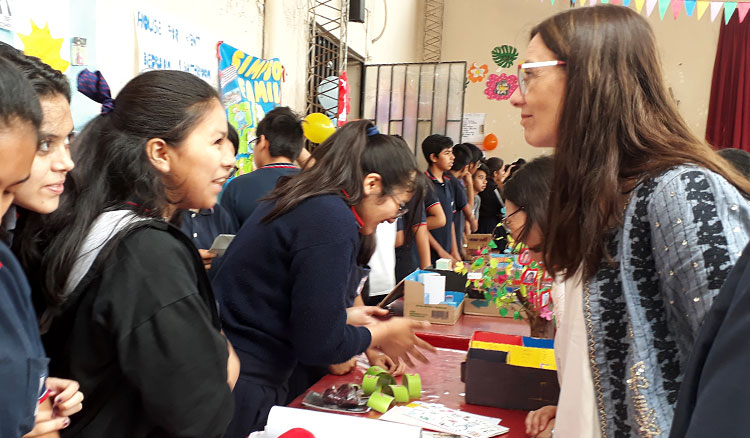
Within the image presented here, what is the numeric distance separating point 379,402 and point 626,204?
2.79ft

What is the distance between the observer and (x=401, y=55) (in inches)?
353

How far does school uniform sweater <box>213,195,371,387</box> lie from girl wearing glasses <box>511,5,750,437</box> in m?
0.55

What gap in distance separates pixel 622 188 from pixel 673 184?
9 centimetres

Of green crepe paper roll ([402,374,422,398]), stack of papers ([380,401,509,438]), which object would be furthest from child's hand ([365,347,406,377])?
stack of papers ([380,401,509,438])

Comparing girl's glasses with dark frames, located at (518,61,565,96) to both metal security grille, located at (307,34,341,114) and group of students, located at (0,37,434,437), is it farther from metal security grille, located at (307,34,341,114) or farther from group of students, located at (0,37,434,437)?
metal security grille, located at (307,34,341,114)

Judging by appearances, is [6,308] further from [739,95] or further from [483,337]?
[739,95]

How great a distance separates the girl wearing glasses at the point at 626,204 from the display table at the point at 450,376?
569mm

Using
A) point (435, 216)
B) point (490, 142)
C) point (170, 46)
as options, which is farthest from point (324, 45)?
point (490, 142)

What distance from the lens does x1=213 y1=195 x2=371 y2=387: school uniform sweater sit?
1419 millimetres

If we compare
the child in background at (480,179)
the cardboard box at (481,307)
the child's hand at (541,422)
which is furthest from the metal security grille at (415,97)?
the child's hand at (541,422)

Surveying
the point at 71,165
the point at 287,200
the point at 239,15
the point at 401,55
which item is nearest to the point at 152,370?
the point at 71,165

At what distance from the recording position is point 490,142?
9.41 meters

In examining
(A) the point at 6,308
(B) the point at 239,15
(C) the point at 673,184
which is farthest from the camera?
(B) the point at 239,15

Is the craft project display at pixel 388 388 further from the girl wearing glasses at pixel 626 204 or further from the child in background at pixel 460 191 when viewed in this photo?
the child in background at pixel 460 191
